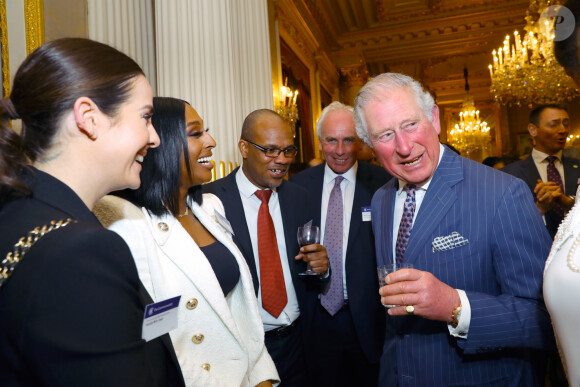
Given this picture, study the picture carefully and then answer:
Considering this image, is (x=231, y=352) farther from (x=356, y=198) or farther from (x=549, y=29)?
(x=549, y=29)

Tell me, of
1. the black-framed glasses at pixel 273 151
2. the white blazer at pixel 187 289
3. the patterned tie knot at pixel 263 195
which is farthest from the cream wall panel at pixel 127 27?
the white blazer at pixel 187 289

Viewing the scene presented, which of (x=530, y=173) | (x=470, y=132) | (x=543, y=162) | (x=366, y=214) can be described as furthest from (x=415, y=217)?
(x=470, y=132)

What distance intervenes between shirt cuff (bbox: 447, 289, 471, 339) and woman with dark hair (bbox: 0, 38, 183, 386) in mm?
921

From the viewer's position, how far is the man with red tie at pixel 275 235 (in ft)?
7.38

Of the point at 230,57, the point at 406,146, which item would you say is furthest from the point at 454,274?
the point at 230,57

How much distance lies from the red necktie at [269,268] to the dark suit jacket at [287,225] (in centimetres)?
5

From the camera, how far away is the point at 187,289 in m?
1.39

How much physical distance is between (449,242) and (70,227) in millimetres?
1221

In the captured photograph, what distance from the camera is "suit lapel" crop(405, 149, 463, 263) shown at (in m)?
1.49

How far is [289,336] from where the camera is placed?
2.31m

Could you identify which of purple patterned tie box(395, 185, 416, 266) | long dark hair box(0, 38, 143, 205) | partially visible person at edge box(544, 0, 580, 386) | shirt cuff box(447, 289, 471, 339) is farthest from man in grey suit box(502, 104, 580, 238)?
long dark hair box(0, 38, 143, 205)

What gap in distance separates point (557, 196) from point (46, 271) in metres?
3.67

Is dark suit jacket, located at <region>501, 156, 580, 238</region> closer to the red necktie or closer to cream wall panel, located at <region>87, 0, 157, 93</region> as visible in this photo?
the red necktie

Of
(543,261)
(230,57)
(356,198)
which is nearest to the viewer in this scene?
(543,261)
